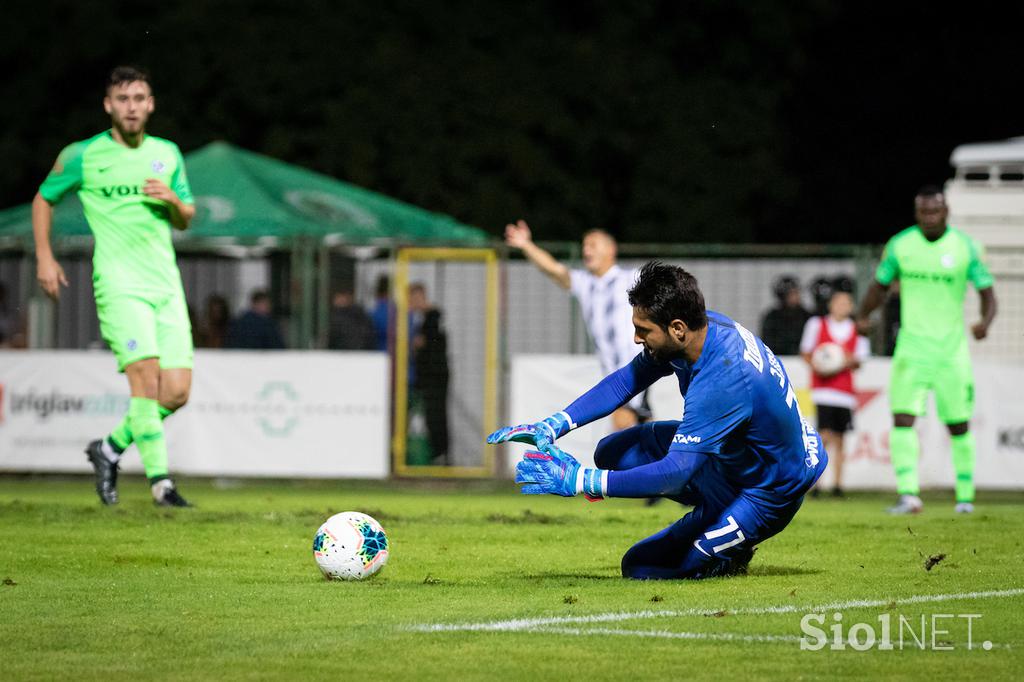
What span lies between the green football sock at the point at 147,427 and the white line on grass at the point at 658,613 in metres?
5.49

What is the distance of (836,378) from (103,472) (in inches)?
318

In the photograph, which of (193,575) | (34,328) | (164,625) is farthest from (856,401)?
(164,625)

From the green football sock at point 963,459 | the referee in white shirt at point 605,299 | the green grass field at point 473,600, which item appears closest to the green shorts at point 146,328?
the green grass field at point 473,600

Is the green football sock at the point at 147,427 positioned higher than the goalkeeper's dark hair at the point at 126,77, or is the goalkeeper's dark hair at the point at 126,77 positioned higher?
the goalkeeper's dark hair at the point at 126,77

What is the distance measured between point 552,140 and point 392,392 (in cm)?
1293

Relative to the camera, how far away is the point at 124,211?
12.1m

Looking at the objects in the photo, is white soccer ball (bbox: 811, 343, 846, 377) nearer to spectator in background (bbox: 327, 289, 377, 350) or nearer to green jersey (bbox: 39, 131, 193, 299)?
spectator in background (bbox: 327, 289, 377, 350)

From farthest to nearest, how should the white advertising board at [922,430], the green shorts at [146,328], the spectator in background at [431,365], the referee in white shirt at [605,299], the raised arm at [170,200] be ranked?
1. the spectator in background at [431,365]
2. the white advertising board at [922,430]
3. the referee in white shirt at [605,299]
4. the green shorts at [146,328]
5. the raised arm at [170,200]

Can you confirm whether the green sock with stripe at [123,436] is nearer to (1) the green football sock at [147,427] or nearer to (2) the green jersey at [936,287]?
(1) the green football sock at [147,427]

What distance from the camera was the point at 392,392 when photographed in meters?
19.1

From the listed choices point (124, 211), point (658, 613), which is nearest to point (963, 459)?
point (124, 211)

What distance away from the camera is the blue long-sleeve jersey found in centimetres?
773

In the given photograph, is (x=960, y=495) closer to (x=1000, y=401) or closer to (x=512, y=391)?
(x=1000, y=401)

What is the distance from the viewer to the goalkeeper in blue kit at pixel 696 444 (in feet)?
25.4
